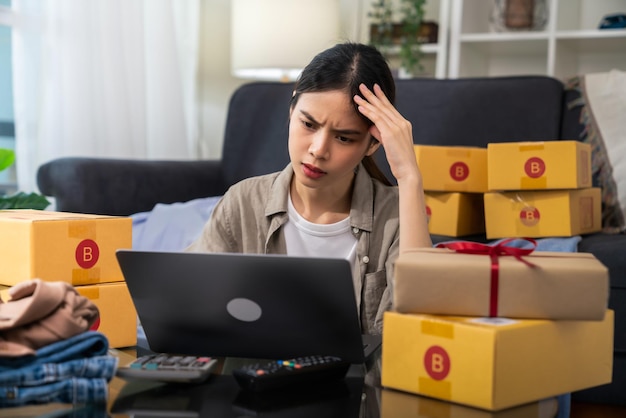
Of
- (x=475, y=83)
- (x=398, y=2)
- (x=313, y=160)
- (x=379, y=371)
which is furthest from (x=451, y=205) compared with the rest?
(x=398, y=2)

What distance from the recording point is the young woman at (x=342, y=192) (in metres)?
1.30

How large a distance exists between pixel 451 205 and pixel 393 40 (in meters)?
1.44

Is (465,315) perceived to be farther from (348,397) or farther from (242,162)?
(242,162)

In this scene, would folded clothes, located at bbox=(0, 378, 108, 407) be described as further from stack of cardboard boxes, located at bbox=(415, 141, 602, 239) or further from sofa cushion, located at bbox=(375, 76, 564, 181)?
sofa cushion, located at bbox=(375, 76, 564, 181)

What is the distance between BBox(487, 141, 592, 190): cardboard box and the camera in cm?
211

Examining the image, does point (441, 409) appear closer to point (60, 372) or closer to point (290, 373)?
point (290, 373)

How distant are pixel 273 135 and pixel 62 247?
1787 millimetres

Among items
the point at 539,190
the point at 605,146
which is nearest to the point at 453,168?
the point at 539,190

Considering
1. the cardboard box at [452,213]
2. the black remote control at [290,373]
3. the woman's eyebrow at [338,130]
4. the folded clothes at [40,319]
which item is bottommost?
the cardboard box at [452,213]

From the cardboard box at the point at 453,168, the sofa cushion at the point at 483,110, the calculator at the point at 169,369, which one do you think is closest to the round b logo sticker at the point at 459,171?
the cardboard box at the point at 453,168

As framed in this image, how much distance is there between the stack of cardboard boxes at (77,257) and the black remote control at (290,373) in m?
0.27

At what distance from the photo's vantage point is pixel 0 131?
8.82ft

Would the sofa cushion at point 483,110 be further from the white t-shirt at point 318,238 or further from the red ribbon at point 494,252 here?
the red ribbon at point 494,252

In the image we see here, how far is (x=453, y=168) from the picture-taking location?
7.49ft
